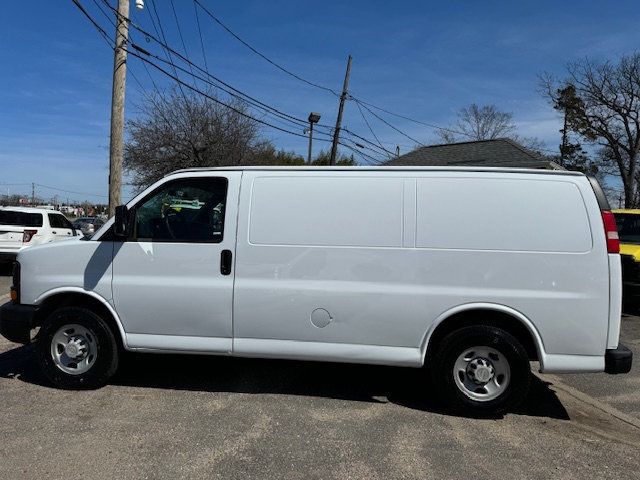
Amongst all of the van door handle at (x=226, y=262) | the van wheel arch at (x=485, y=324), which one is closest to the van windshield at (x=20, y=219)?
the van door handle at (x=226, y=262)

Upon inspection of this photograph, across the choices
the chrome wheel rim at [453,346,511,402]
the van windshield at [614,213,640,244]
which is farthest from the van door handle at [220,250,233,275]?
the van windshield at [614,213,640,244]

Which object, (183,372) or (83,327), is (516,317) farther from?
(83,327)

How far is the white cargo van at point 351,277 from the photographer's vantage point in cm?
433

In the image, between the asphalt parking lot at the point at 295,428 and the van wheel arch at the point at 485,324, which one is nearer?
the asphalt parking lot at the point at 295,428

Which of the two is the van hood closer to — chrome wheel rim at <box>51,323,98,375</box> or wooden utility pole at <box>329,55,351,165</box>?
chrome wheel rim at <box>51,323,98,375</box>

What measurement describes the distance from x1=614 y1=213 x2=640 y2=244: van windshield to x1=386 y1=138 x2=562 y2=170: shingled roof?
6543mm

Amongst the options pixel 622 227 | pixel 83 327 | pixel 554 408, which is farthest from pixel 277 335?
pixel 622 227

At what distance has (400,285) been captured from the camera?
4480 mm

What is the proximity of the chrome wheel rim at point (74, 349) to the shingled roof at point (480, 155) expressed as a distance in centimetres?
1531

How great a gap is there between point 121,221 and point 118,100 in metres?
8.47

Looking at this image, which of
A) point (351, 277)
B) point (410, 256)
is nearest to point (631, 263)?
point (410, 256)

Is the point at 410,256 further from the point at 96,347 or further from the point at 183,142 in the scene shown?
the point at 183,142

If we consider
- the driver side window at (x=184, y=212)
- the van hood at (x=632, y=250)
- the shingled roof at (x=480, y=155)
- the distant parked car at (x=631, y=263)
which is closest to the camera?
the driver side window at (x=184, y=212)

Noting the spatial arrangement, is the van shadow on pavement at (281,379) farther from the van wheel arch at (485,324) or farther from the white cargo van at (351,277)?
the van wheel arch at (485,324)
